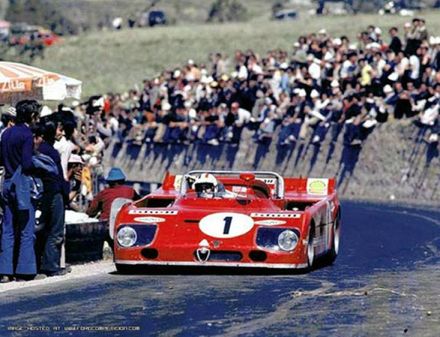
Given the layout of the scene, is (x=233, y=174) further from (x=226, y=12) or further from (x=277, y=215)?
(x=226, y=12)

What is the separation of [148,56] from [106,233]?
44399 mm

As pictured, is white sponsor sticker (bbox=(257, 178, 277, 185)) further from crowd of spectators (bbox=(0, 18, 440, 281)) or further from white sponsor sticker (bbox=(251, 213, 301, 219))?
crowd of spectators (bbox=(0, 18, 440, 281))

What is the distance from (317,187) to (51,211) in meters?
3.92

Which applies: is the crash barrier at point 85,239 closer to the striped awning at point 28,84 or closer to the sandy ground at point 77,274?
the sandy ground at point 77,274

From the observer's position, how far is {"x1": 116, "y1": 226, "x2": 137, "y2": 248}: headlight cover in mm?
16578

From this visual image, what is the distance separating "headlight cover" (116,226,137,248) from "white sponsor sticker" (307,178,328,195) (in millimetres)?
3285

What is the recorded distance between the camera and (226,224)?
54.3ft

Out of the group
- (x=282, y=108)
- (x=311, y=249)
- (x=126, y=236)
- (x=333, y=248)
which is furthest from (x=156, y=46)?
(x=126, y=236)

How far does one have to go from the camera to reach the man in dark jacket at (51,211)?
54.7 feet

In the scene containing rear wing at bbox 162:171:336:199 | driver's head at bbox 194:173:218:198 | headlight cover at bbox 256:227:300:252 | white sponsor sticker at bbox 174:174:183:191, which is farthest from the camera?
white sponsor sticker at bbox 174:174:183:191

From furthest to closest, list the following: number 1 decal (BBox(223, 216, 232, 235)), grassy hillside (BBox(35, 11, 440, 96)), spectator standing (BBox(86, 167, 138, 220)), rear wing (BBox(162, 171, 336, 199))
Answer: grassy hillside (BBox(35, 11, 440, 96))
rear wing (BBox(162, 171, 336, 199))
spectator standing (BBox(86, 167, 138, 220))
number 1 decal (BBox(223, 216, 232, 235))

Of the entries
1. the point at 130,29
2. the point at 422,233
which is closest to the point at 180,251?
the point at 422,233

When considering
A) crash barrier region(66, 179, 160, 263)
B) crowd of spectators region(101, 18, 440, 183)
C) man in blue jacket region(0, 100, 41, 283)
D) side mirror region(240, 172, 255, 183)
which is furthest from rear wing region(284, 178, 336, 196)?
crowd of spectators region(101, 18, 440, 183)

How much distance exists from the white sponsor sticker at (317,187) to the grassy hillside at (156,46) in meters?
37.4
